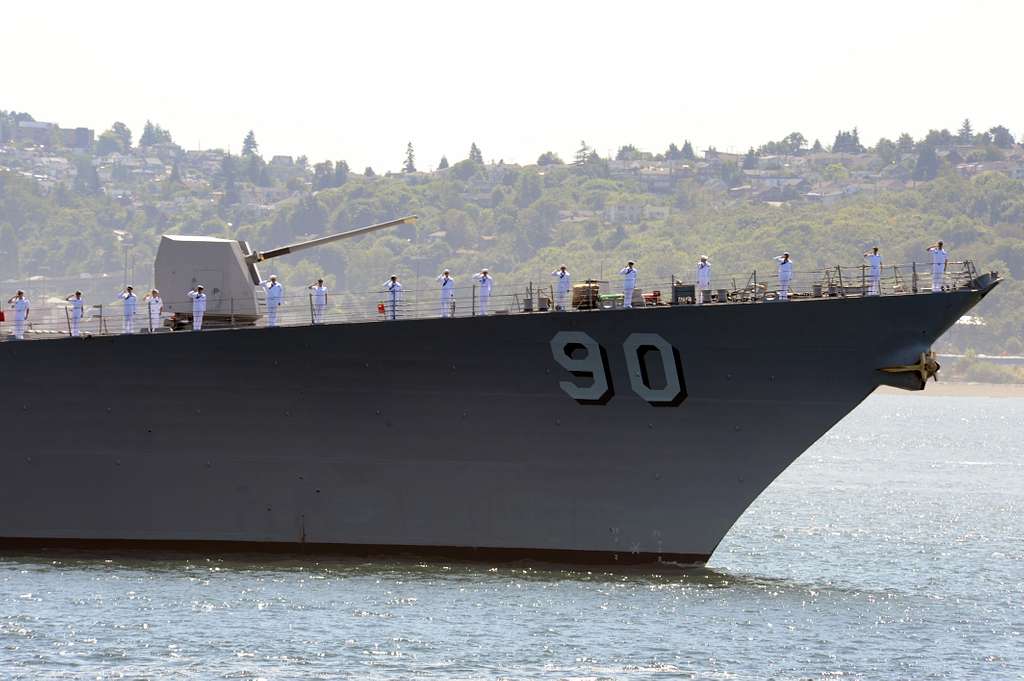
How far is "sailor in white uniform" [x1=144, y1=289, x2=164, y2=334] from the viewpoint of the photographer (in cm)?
3053

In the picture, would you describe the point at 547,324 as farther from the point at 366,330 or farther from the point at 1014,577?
the point at 1014,577

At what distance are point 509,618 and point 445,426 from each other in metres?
4.51

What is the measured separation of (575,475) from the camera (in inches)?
1149

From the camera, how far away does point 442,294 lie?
2986 centimetres

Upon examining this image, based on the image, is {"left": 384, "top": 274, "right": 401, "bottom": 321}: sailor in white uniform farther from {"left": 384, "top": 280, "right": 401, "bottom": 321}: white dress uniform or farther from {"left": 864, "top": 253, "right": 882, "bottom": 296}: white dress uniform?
{"left": 864, "top": 253, "right": 882, "bottom": 296}: white dress uniform

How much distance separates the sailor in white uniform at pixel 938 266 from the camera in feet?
92.6

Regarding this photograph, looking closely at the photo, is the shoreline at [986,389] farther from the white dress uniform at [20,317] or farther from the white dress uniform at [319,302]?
the white dress uniform at [20,317]

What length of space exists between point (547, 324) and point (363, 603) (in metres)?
6.03

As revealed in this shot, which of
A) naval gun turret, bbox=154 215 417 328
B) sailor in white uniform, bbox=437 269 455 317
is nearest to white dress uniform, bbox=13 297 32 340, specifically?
naval gun turret, bbox=154 215 417 328

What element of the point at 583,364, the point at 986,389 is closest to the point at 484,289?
the point at 583,364

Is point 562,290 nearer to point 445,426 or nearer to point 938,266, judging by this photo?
point 445,426

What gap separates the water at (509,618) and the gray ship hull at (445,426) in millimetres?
740

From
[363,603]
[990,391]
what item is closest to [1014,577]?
[363,603]

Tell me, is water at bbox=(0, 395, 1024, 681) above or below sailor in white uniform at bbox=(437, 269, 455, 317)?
below
